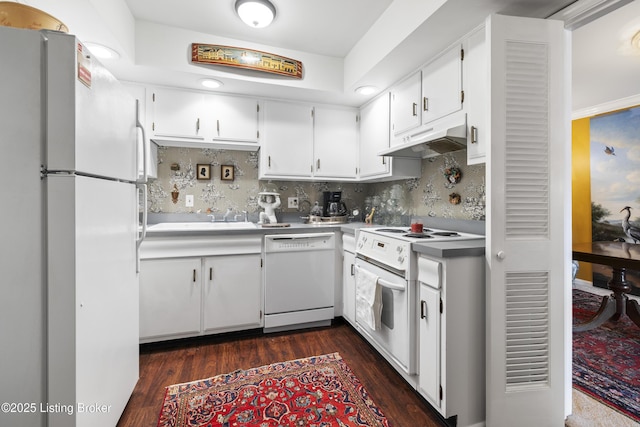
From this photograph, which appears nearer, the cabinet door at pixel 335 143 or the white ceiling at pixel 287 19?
the white ceiling at pixel 287 19

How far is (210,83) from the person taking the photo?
239cm

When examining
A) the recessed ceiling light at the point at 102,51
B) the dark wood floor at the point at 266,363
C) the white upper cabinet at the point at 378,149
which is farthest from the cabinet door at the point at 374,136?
the recessed ceiling light at the point at 102,51

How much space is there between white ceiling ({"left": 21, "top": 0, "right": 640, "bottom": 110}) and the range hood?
50cm

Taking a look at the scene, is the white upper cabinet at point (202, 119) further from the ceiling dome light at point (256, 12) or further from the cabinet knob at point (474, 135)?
the cabinet knob at point (474, 135)

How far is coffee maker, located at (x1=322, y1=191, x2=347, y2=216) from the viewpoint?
9.66ft

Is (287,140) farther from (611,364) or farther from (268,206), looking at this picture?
(611,364)

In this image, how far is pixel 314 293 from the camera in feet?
8.36

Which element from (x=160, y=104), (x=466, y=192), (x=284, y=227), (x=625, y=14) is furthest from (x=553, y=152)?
(x=160, y=104)

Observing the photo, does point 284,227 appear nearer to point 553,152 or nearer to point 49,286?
point 49,286

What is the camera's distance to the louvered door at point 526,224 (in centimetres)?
136

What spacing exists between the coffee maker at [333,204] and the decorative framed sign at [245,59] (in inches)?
46.2

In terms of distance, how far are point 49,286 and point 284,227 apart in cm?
166

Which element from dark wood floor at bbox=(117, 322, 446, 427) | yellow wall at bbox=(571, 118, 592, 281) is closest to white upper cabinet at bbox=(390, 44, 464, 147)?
dark wood floor at bbox=(117, 322, 446, 427)

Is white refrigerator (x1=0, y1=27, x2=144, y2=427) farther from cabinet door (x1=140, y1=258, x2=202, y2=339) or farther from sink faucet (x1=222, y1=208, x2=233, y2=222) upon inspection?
sink faucet (x1=222, y1=208, x2=233, y2=222)
